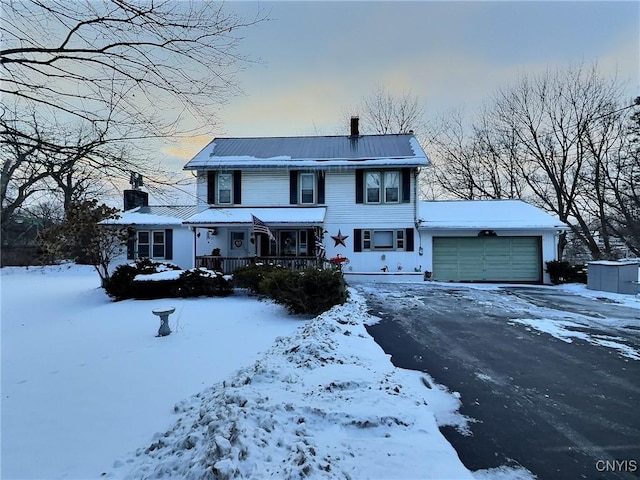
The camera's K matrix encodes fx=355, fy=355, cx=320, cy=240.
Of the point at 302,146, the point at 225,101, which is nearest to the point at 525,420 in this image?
the point at 225,101

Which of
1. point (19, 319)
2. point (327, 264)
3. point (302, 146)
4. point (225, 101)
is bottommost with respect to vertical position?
point (19, 319)

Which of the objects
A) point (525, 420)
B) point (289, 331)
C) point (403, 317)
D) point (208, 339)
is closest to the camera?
point (525, 420)

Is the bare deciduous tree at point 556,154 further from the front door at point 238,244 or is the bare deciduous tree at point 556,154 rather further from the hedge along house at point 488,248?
the front door at point 238,244

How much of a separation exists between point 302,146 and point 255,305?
40.3 feet

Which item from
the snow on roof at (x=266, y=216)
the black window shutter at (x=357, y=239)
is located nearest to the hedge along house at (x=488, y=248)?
the black window shutter at (x=357, y=239)

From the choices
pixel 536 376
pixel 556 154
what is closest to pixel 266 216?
pixel 536 376

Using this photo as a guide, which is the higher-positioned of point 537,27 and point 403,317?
point 537,27

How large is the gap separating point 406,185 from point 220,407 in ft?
50.9

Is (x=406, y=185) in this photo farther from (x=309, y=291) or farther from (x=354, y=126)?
(x=309, y=291)

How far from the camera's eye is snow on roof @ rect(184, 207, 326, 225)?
50.7ft

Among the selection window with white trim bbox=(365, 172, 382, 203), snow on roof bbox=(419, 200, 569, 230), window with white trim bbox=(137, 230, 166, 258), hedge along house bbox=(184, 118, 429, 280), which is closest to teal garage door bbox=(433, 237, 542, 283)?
snow on roof bbox=(419, 200, 569, 230)

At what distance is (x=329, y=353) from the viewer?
4926mm

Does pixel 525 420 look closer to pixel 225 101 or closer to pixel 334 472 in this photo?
pixel 334 472

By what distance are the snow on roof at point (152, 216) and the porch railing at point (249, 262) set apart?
4199 millimetres
